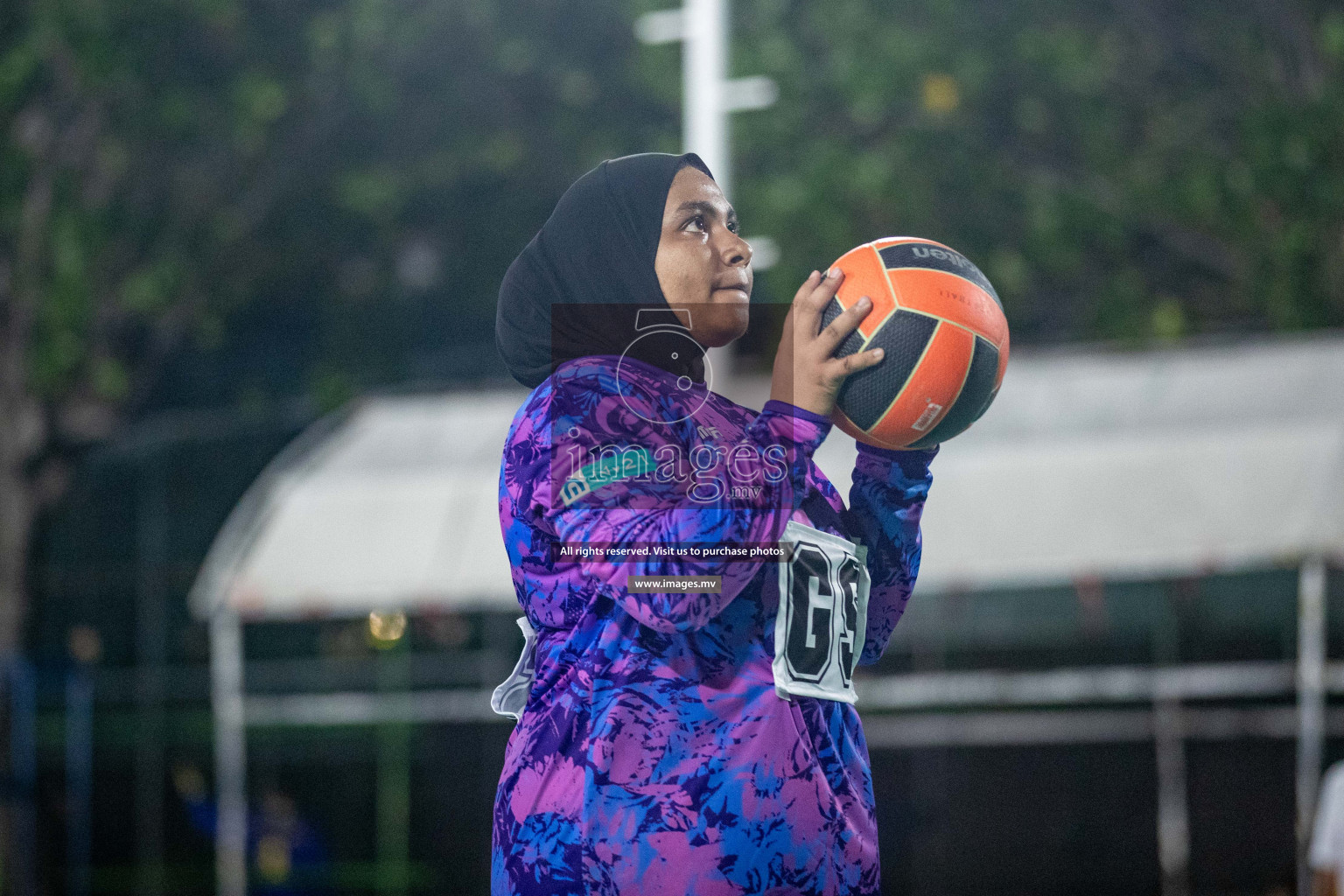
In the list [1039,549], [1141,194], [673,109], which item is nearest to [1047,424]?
[1039,549]

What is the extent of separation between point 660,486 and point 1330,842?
5.68m

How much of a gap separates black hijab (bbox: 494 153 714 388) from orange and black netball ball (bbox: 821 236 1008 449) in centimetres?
26

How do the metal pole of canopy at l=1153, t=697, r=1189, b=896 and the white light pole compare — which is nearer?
the white light pole

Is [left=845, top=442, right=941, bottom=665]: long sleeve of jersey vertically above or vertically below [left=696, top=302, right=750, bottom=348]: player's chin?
below

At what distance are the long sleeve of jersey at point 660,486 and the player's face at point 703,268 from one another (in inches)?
6.3

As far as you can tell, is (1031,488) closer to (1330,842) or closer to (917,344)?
(1330,842)

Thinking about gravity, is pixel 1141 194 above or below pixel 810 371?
above

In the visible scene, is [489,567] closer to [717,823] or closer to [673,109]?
[673,109]

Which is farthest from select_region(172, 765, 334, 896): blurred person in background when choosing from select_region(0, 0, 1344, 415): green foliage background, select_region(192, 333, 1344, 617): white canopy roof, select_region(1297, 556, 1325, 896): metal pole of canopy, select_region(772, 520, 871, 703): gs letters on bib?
select_region(772, 520, 871, 703): gs letters on bib

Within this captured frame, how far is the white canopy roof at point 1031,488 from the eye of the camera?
7.24 metres

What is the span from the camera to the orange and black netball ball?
6.80 ft

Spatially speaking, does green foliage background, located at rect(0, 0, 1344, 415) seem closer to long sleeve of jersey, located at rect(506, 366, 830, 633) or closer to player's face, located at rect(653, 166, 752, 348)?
player's face, located at rect(653, 166, 752, 348)

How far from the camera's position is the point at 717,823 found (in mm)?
1907

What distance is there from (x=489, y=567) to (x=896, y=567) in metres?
6.48
